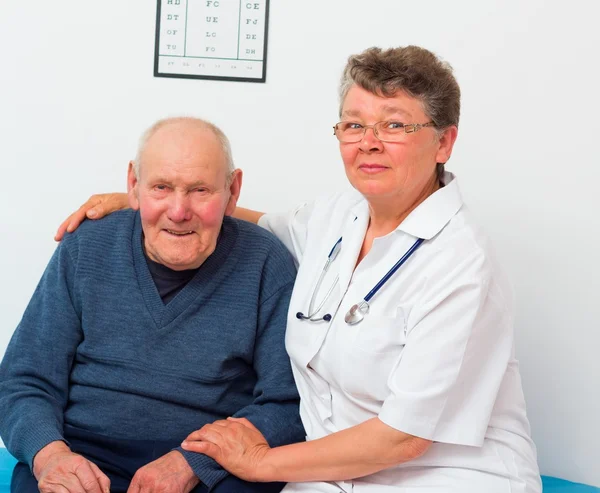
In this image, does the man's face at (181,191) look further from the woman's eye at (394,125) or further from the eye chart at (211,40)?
the eye chart at (211,40)

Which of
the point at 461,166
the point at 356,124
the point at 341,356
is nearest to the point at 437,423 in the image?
the point at 341,356

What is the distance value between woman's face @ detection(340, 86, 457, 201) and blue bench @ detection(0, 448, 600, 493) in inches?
46.6

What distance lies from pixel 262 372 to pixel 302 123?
100cm

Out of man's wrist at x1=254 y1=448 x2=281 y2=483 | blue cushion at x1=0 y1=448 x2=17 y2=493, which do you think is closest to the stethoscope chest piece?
man's wrist at x1=254 y1=448 x2=281 y2=483

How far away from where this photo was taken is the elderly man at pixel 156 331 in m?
1.84

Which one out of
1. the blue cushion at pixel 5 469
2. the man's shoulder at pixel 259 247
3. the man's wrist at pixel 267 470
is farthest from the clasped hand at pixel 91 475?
the man's shoulder at pixel 259 247

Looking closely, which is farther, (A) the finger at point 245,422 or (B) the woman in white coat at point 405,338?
(A) the finger at point 245,422

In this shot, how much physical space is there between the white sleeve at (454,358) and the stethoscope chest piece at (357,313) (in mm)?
110

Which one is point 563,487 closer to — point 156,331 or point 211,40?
point 156,331

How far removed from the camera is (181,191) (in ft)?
5.99

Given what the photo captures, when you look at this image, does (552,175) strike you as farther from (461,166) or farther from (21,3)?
(21,3)

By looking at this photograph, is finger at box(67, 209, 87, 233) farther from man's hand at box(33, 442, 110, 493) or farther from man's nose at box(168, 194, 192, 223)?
man's hand at box(33, 442, 110, 493)

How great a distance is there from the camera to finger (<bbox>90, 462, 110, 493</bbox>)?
168cm

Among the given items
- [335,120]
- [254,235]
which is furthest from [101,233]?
[335,120]
